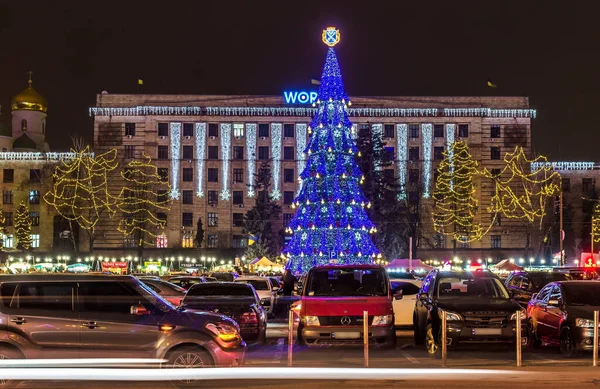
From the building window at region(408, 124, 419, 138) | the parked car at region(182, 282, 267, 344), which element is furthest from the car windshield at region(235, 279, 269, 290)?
the building window at region(408, 124, 419, 138)

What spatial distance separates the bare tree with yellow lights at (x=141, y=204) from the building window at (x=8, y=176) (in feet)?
46.7

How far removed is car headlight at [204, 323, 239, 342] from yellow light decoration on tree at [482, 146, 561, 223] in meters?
75.2

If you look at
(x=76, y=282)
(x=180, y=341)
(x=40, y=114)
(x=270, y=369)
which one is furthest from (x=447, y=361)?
(x=40, y=114)

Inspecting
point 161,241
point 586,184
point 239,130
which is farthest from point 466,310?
point 586,184

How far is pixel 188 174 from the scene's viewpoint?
98.7 m

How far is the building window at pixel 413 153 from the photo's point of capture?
9938 centimetres

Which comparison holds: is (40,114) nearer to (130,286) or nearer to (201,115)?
(201,115)

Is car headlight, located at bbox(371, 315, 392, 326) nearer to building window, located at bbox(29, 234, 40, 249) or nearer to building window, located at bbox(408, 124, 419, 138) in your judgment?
building window, located at bbox(408, 124, 419, 138)

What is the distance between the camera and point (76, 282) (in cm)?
1512

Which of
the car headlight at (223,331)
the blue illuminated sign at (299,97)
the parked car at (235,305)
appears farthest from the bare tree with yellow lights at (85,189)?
the car headlight at (223,331)

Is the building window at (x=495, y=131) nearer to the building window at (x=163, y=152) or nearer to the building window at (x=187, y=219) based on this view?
the building window at (x=187, y=219)

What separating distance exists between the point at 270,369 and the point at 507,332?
5.85 meters

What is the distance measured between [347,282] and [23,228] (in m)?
76.7

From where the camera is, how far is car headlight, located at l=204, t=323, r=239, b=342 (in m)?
14.9
